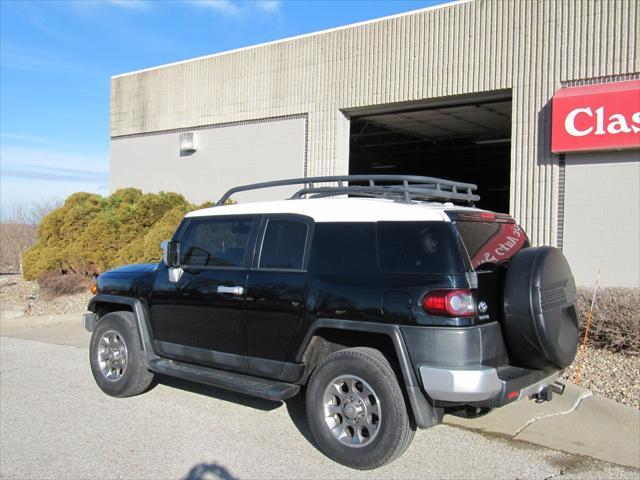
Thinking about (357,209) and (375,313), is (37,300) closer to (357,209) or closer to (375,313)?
(357,209)

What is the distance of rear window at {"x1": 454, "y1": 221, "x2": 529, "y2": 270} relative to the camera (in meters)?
4.62

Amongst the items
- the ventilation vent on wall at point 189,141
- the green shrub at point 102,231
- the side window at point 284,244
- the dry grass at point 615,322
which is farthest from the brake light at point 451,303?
the ventilation vent on wall at point 189,141

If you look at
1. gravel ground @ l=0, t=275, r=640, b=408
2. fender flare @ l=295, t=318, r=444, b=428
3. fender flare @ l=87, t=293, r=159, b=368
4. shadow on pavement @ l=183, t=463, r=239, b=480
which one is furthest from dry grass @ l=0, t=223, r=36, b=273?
fender flare @ l=295, t=318, r=444, b=428

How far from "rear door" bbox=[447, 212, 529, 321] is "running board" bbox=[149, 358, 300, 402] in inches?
68.5

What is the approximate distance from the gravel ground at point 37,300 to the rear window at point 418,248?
997 cm

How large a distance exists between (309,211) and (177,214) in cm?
946

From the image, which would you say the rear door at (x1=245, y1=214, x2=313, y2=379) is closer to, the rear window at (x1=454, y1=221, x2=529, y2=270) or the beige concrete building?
the rear window at (x1=454, y1=221, x2=529, y2=270)

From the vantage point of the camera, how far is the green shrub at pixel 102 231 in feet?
49.1

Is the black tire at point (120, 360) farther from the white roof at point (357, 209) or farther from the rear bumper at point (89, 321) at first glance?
the white roof at point (357, 209)

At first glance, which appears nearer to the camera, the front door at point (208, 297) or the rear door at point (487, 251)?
the rear door at point (487, 251)

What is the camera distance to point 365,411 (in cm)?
465

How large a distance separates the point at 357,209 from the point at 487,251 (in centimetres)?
107

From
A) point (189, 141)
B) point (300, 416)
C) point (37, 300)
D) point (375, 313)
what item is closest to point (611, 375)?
point (300, 416)

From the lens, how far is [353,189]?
532 centimetres
